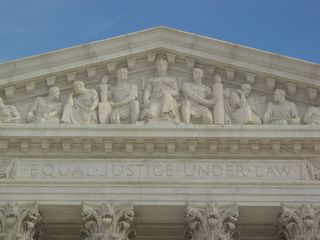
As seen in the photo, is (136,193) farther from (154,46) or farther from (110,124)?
(154,46)

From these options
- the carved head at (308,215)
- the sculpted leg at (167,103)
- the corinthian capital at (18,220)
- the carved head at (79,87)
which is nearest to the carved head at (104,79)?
the carved head at (79,87)

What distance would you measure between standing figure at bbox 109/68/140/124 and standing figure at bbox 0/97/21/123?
2752mm

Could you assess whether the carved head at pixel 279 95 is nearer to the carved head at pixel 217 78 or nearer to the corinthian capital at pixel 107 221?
the carved head at pixel 217 78

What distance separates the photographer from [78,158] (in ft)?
78.7

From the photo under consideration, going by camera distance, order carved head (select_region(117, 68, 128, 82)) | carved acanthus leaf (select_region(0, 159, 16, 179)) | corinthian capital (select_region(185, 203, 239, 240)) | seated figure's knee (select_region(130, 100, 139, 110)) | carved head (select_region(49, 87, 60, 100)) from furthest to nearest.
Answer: carved head (select_region(117, 68, 128, 82)) → carved head (select_region(49, 87, 60, 100)) → seated figure's knee (select_region(130, 100, 139, 110)) → carved acanthus leaf (select_region(0, 159, 16, 179)) → corinthian capital (select_region(185, 203, 239, 240))

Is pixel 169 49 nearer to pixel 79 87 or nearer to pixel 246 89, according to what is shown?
pixel 246 89

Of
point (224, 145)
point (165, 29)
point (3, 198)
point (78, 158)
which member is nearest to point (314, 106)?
point (224, 145)

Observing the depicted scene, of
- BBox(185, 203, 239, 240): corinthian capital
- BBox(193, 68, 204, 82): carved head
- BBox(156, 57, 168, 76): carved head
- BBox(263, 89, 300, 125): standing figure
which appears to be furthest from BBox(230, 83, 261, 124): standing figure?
BBox(185, 203, 239, 240): corinthian capital

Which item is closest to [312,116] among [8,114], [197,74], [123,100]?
[197,74]

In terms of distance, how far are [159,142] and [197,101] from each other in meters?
1.83

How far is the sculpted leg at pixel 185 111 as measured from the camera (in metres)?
24.3

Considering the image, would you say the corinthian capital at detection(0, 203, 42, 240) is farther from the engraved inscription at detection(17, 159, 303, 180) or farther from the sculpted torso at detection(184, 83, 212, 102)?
the sculpted torso at detection(184, 83, 212, 102)

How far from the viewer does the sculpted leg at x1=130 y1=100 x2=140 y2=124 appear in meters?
24.4

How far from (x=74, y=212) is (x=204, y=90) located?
17.1 feet
